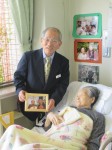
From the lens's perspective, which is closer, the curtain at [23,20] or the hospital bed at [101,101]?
the hospital bed at [101,101]

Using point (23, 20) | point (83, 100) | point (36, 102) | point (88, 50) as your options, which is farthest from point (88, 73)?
point (23, 20)

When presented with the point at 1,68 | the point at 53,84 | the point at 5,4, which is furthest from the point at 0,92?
the point at 5,4

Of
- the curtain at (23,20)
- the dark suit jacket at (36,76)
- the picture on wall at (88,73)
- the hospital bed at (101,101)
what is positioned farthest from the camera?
the picture on wall at (88,73)

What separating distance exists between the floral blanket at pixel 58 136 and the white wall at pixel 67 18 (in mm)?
678

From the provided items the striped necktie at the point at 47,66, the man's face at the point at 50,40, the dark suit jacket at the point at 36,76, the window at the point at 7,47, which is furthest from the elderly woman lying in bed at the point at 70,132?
the window at the point at 7,47

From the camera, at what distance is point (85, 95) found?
2.02 m

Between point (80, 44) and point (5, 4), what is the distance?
0.87m

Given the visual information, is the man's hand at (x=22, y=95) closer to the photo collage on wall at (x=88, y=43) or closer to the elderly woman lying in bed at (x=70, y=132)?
the elderly woman lying in bed at (x=70, y=132)

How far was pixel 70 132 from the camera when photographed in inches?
70.4

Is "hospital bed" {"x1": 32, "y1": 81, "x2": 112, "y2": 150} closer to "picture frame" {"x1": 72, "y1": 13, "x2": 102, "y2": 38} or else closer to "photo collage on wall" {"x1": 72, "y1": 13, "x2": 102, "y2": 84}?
"photo collage on wall" {"x1": 72, "y1": 13, "x2": 102, "y2": 84}

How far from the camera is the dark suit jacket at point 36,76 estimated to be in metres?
2.18

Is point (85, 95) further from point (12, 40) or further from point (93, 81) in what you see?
point (12, 40)

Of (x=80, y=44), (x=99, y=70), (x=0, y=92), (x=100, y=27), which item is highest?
(x=100, y=27)

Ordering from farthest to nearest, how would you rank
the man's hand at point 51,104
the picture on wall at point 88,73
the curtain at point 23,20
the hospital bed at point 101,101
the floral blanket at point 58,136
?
the picture on wall at point 88,73 < the curtain at point 23,20 < the man's hand at point 51,104 < the hospital bed at point 101,101 < the floral blanket at point 58,136
